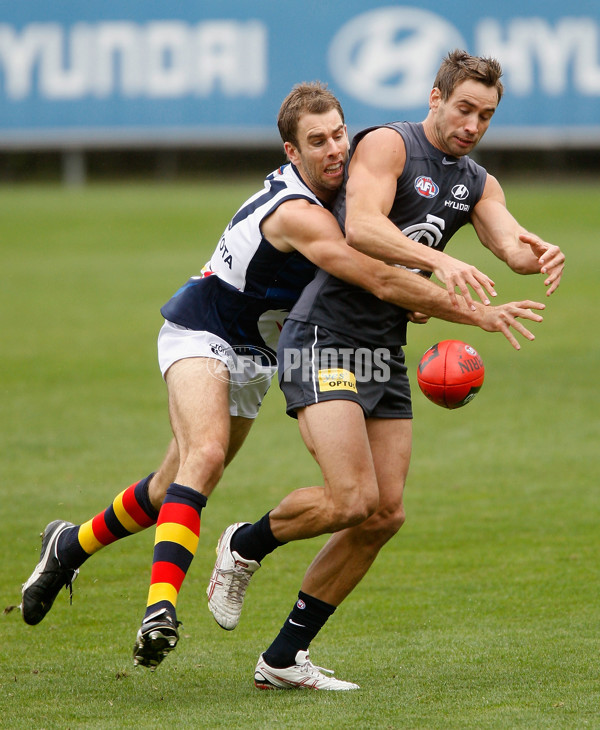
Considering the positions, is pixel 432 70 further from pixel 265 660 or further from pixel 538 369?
pixel 265 660

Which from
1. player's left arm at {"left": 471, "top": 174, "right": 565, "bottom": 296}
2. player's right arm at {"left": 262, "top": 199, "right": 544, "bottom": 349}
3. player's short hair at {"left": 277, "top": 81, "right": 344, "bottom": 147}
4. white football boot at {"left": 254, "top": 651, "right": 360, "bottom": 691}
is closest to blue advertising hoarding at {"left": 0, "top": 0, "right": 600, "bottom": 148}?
player's left arm at {"left": 471, "top": 174, "right": 565, "bottom": 296}

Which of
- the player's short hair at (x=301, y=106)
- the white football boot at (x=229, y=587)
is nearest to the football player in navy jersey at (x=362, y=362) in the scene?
the white football boot at (x=229, y=587)

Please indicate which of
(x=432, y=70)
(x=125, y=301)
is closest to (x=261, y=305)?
(x=125, y=301)

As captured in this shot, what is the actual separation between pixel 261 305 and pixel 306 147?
33.6 inches

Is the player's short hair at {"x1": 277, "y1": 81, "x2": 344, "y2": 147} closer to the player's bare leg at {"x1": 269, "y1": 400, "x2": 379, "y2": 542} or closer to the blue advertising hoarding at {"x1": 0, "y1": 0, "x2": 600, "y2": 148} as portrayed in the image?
the player's bare leg at {"x1": 269, "y1": 400, "x2": 379, "y2": 542}

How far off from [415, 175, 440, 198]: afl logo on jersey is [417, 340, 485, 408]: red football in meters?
0.73

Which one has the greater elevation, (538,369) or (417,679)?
(417,679)

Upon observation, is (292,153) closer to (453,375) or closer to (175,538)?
(453,375)

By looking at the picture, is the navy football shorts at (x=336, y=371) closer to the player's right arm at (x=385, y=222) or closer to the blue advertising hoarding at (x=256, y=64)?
the player's right arm at (x=385, y=222)

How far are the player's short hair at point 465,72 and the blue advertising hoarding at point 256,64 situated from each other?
2521cm

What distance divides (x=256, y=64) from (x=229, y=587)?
2768cm

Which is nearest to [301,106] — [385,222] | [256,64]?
[385,222]

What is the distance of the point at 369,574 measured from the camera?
705 cm

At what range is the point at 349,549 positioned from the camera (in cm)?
524
